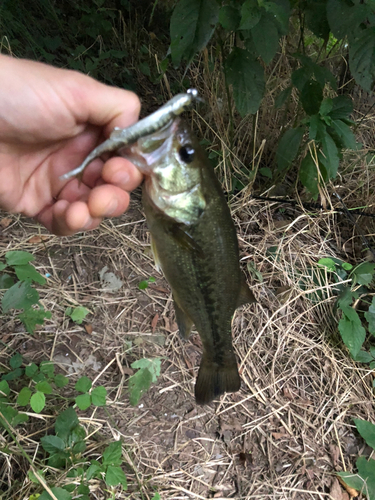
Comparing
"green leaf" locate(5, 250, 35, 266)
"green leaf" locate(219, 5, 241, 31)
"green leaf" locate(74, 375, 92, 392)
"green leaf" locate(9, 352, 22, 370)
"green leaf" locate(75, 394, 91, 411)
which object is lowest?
"green leaf" locate(9, 352, 22, 370)

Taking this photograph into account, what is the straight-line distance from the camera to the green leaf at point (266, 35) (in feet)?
5.61

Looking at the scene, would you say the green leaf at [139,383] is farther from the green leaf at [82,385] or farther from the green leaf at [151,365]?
the green leaf at [82,385]

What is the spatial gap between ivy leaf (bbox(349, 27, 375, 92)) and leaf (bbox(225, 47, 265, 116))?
19.0 inches

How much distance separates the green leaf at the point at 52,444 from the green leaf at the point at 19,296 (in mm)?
658

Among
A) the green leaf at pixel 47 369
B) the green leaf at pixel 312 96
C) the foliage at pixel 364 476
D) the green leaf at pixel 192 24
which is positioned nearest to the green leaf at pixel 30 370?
the green leaf at pixel 47 369

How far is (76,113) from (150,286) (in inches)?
61.7

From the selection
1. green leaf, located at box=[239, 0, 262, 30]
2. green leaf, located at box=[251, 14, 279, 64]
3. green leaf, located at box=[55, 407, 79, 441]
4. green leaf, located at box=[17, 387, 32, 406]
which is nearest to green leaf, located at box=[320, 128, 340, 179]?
green leaf, located at box=[251, 14, 279, 64]

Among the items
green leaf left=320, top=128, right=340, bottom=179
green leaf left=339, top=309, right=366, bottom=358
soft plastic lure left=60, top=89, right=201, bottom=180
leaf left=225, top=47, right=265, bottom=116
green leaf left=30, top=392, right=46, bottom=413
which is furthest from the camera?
green leaf left=339, top=309, right=366, bottom=358

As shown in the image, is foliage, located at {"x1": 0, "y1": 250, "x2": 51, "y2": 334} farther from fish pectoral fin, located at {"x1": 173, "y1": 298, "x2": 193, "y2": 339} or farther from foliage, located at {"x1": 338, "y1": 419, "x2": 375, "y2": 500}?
foliage, located at {"x1": 338, "y1": 419, "x2": 375, "y2": 500}

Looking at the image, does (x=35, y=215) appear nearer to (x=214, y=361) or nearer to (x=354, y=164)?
(x=214, y=361)

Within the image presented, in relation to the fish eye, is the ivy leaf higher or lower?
higher

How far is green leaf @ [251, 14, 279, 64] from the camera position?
1711 mm

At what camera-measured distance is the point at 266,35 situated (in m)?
1.72

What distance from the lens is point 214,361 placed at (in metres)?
1.71
